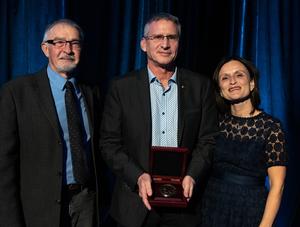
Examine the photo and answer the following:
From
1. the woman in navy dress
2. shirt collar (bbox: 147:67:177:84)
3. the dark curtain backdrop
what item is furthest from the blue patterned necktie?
the dark curtain backdrop

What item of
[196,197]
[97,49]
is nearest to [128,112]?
[196,197]

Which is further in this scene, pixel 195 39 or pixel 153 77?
pixel 195 39

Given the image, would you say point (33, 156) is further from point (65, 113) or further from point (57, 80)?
point (57, 80)

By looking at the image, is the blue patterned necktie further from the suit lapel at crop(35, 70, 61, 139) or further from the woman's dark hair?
the woman's dark hair

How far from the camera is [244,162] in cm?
199

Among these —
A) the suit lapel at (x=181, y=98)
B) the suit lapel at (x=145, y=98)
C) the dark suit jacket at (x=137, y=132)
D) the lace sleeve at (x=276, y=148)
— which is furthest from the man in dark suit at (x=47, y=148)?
the lace sleeve at (x=276, y=148)

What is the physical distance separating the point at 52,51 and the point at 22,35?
73cm

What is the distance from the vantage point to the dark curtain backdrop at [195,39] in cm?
265

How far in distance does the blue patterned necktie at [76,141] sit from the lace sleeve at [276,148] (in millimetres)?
842

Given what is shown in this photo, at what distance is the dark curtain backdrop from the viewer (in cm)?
265

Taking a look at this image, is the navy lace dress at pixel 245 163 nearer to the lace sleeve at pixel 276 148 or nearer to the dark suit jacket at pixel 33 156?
the lace sleeve at pixel 276 148

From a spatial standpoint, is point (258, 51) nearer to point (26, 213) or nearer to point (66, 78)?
point (66, 78)

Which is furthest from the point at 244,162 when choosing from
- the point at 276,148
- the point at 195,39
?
the point at 195,39

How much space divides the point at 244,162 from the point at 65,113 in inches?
33.4
